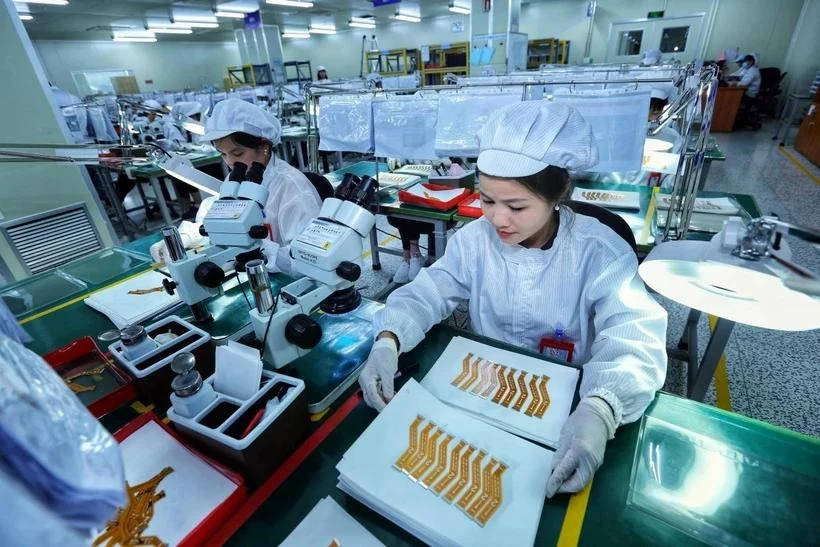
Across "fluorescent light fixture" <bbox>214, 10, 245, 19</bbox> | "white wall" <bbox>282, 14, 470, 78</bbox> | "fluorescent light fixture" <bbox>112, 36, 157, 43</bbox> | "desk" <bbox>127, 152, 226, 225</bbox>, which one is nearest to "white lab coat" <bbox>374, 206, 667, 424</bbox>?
"desk" <bbox>127, 152, 226, 225</bbox>

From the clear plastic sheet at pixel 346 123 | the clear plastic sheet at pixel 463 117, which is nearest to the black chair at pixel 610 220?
the clear plastic sheet at pixel 463 117

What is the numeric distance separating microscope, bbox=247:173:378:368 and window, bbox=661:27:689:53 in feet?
43.5

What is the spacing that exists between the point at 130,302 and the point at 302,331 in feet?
3.05

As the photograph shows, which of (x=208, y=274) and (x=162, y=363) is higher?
(x=208, y=274)

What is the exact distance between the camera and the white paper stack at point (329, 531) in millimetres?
628

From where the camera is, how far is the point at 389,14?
11.7 meters

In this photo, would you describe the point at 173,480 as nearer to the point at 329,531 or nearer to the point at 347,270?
the point at 329,531

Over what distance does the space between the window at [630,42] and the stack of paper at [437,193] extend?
1184 cm

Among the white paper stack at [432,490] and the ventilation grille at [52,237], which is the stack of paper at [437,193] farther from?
the ventilation grille at [52,237]

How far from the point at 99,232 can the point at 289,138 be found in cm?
327

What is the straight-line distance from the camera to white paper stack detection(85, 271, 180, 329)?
1300mm

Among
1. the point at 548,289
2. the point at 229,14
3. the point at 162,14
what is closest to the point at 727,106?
the point at 548,289

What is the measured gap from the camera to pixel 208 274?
110 cm

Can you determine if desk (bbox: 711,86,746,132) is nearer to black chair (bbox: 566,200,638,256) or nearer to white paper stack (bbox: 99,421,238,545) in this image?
black chair (bbox: 566,200,638,256)
